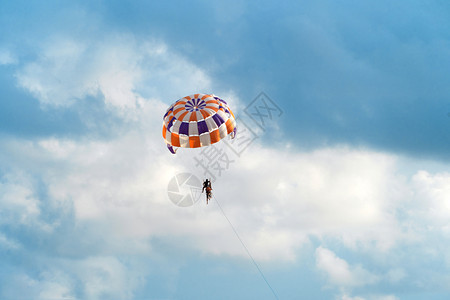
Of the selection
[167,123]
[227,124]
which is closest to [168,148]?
[167,123]

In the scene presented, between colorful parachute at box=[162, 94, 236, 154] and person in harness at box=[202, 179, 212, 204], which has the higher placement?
colorful parachute at box=[162, 94, 236, 154]

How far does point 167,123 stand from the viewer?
62.2 metres

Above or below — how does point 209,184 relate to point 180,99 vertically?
below

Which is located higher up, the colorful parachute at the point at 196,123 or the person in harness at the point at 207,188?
the colorful parachute at the point at 196,123

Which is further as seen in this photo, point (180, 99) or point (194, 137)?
point (180, 99)

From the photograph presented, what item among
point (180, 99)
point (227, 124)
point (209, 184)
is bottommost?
point (209, 184)

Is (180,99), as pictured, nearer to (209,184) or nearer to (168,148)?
(168,148)

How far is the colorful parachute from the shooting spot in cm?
6025

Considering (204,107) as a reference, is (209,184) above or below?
below

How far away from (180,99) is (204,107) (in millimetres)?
4476

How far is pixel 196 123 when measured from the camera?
60.2 metres

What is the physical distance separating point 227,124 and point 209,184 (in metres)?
8.32

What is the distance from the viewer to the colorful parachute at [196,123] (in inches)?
2372

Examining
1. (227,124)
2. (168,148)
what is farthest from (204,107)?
(168,148)
